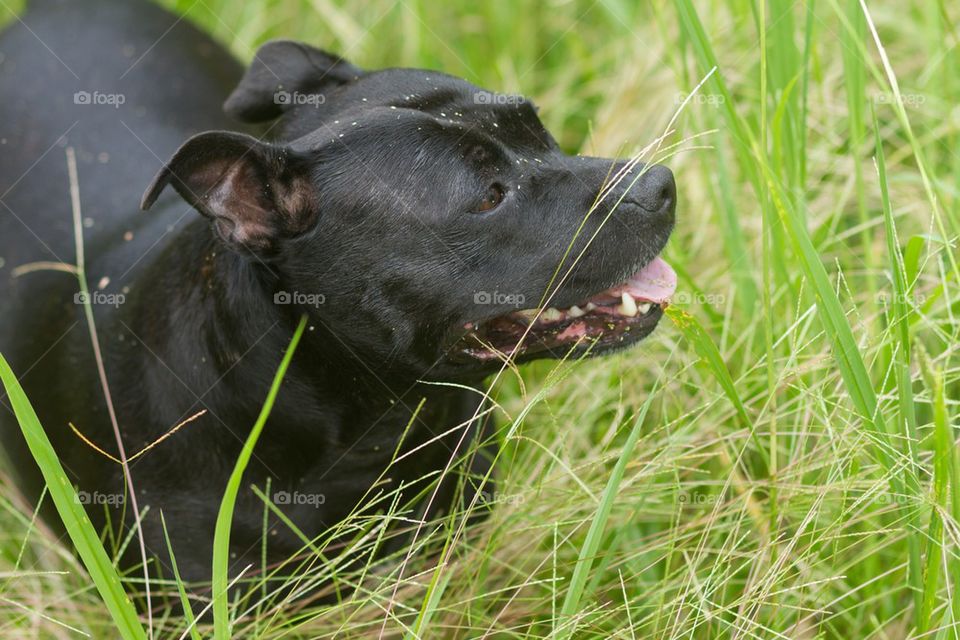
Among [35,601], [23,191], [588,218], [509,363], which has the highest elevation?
[23,191]

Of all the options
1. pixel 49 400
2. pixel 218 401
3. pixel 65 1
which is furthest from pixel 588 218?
pixel 65 1

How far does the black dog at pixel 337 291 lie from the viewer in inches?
107

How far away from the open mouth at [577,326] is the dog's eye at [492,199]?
0.27 metres

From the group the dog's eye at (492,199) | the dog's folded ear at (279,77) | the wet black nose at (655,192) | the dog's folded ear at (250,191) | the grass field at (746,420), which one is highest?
the dog's folded ear at (279,77)

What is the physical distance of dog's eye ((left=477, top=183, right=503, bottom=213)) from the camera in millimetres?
2730

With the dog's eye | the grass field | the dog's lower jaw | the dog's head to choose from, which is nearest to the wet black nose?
the dog's head

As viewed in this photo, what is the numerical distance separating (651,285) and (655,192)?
0.96 feet

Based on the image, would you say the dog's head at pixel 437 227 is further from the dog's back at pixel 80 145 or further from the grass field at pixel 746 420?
the dog's back at pixel 80 145

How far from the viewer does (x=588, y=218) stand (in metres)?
2.73

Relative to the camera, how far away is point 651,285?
2.97m

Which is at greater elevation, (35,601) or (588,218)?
(588,218)

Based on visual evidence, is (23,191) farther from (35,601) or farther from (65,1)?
(35,601)

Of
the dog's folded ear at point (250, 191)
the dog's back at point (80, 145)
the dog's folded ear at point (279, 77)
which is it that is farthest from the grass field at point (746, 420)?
the dog's folded ear at point (279, 77)

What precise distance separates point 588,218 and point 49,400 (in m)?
1.76
